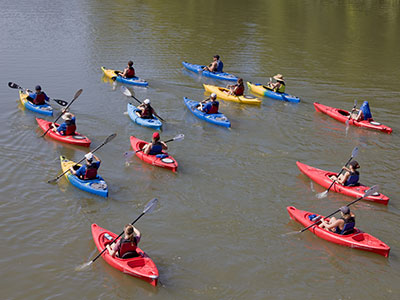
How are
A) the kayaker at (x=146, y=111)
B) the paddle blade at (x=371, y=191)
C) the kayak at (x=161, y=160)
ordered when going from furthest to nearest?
the kayaker at (x=146, y=111), the kayak at (x=161, y=160), the paddle blade at (x=371, y=191)

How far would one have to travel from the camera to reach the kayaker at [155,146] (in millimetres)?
16578

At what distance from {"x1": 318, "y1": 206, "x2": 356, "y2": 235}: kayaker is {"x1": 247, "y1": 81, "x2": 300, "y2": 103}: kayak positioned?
11.2 meters

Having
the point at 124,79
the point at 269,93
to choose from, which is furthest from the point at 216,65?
the point at 124,79

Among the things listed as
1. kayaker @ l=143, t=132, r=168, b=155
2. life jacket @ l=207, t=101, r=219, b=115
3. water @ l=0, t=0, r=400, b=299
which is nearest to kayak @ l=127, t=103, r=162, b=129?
water @ l=0, t=0, r=400, b=299


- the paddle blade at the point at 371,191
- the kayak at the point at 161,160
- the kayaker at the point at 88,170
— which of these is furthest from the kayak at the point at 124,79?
the paddle blade at the point at 371,191

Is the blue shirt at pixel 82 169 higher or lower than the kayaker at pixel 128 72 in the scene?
lower

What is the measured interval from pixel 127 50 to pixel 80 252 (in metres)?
20.6

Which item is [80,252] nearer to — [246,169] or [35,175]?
[35,175]

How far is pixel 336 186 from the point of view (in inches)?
619

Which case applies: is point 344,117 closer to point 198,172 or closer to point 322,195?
point 322,195

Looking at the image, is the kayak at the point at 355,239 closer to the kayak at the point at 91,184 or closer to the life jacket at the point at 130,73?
the kayak at the point at 91,184

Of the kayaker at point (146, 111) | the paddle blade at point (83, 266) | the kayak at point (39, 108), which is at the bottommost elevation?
the paddle blade at point (83, 266)

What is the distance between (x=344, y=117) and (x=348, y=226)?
9379mm

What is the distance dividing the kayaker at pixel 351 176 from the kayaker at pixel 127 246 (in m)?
7.41
